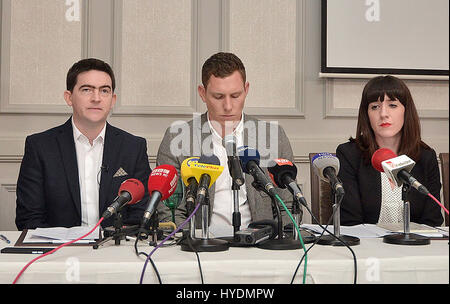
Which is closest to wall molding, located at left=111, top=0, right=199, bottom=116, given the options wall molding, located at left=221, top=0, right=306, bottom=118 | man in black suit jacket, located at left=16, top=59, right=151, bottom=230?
wall molding, located at left=221, top=0, right=306, bottom=118

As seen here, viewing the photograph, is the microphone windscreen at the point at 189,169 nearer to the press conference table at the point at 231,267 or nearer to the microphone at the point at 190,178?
the microphone at the point at 190,178

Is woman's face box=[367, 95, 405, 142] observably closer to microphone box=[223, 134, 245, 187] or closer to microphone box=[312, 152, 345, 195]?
microphone box=[312, 152, 345, 195]

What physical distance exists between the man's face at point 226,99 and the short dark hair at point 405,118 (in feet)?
1.80

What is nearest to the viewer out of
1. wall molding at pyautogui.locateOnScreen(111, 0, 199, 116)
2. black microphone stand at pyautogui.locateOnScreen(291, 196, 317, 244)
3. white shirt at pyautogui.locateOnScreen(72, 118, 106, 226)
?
black microphone stand at pyautogui.locateOnScreen(291, 196, 317, 244)

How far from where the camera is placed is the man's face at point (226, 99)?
221cm

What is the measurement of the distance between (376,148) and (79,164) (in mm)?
1270

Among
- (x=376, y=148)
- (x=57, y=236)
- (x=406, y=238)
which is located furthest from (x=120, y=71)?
(x=406, y=238)

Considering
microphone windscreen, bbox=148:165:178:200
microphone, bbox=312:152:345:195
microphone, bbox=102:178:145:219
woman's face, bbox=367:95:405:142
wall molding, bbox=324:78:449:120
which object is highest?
A: wall molding, bbox=324:78:449:120

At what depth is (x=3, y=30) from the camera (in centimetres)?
289

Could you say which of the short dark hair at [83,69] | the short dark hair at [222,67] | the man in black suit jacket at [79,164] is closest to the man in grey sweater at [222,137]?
the short dark hair at [222,67]

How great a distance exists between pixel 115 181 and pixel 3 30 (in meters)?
1.30

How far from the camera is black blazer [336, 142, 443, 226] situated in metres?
2.09

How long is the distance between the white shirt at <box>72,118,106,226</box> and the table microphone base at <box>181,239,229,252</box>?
3.07 ft
